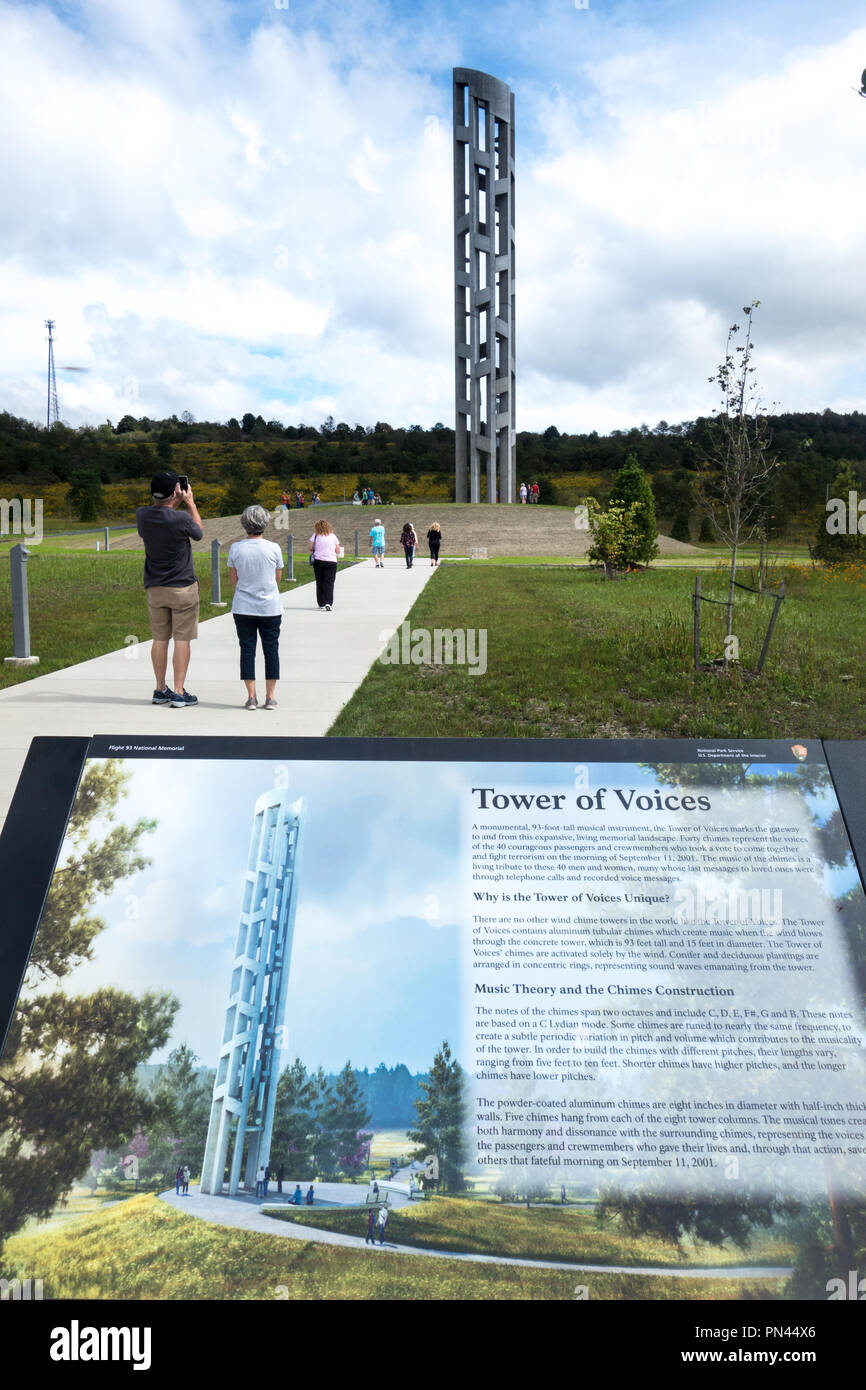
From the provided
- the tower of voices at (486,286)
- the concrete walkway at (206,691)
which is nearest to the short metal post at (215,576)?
the concrete walkway at (206,691)

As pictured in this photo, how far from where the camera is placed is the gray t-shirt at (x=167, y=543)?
270 inches

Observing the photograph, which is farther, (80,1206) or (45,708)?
(45,708)

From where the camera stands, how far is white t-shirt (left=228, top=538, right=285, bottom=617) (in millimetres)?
7137

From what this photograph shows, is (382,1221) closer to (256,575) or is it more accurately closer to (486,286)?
(256,575)

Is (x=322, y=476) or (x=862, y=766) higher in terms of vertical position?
(x=322, y=476)

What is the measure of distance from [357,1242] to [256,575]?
18.7ft

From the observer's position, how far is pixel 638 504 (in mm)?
25469

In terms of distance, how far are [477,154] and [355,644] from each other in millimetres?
51411

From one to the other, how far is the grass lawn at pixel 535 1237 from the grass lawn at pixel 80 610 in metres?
7.76

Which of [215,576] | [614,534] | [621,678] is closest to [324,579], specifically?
[215,576]

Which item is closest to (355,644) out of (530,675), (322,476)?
(530,675)

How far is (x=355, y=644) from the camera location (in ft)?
37.8
